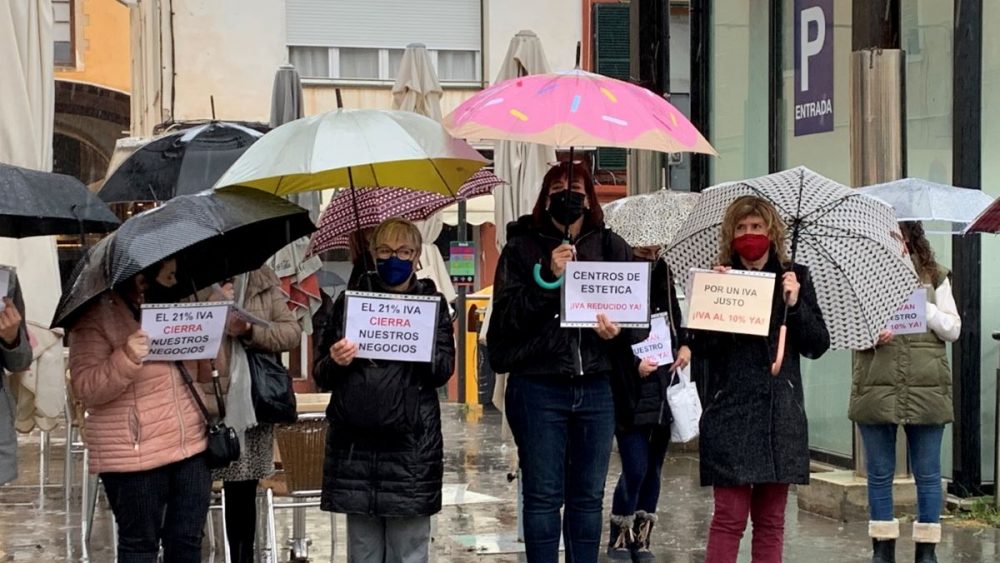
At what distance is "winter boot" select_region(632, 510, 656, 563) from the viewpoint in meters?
8.71

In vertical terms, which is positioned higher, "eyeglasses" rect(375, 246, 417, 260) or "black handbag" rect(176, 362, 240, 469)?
"eyeglasses" rect(375, 246, 417, 260)

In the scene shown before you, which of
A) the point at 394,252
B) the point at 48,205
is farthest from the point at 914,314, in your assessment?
the point at 48,205

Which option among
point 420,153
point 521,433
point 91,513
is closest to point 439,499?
point 521,433

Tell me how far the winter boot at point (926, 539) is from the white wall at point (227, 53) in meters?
20.0

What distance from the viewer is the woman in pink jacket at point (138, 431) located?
19.5ft

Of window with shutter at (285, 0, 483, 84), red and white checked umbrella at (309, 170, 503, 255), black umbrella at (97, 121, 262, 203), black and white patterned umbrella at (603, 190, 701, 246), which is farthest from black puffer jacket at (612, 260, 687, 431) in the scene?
window with shutter at (285, 0, 483, 84)

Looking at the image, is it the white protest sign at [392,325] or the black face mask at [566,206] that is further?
the black face mask at [566,206]

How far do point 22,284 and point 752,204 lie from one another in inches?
138

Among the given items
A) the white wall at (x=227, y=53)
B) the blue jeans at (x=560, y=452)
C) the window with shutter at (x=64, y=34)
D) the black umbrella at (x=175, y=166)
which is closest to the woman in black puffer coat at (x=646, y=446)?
the blue jeans at (x=560, y=452)

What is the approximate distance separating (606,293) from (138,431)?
1.99 m

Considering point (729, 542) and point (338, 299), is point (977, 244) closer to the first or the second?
point (729, 542)

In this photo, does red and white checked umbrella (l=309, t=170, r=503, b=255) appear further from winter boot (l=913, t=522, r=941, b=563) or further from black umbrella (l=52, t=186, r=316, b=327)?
winter boot (l=913, t=522, r=941, b=563)

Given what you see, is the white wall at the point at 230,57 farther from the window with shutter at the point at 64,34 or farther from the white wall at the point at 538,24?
the window with shutter at the point at 64,34

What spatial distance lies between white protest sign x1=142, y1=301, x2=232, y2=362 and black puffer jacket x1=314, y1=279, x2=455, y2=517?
491 millimetres
